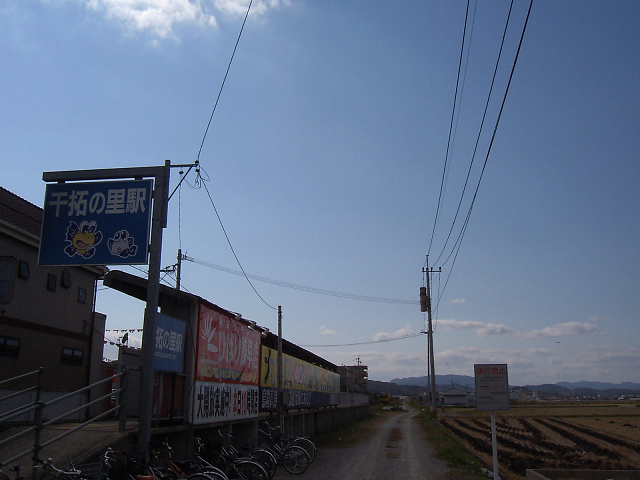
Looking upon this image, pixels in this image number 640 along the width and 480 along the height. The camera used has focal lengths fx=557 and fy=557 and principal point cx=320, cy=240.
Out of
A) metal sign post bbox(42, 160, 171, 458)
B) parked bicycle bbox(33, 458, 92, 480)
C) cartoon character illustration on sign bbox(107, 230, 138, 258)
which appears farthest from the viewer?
cartoon character illustration on sign bbox(107, 230, 138, 258)

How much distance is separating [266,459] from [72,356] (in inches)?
325

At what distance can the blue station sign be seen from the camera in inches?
390

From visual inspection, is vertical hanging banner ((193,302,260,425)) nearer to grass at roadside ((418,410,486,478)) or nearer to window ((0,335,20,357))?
window ((0,335,20,357))

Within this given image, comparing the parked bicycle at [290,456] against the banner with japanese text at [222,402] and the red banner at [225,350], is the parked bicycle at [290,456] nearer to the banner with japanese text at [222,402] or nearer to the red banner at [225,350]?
the banner with japanese text at [222,402]

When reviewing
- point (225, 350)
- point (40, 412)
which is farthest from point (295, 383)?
point (40, 412)

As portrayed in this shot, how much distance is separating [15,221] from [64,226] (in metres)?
6.69

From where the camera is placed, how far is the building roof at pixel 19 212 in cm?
1541

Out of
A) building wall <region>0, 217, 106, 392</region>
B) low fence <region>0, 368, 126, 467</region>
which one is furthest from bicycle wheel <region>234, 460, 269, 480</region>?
building wall <region>0, 217, 106, 392</region>

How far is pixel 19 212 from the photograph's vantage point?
16.2 meters

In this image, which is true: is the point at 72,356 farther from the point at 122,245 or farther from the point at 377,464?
the point at 377,464

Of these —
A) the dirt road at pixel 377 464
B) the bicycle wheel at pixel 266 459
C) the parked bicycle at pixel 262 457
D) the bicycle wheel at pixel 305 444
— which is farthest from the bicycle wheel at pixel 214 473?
the bicycle wheel at pixel 305 444

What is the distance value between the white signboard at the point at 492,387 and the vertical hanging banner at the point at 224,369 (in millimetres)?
6206

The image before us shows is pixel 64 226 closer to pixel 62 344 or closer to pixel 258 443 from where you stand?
pixel 62 344

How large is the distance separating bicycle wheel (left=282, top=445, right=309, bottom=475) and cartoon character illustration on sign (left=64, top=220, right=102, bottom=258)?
8.03m
